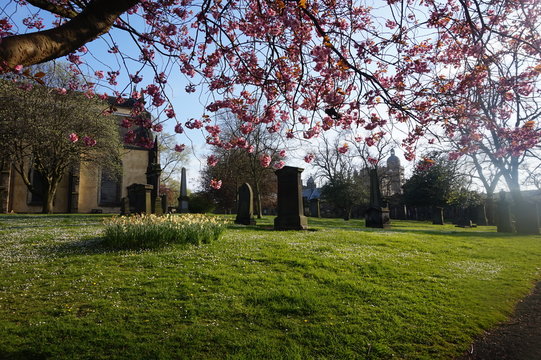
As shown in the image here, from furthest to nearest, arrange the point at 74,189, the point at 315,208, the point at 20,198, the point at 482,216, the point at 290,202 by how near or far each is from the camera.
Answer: the point at 315,208, the point at 482,216, the point at 74,189, the point at 20,198, the point at 290,202

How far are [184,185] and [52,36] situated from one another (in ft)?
79.3

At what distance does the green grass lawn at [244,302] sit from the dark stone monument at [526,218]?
12.0 metres

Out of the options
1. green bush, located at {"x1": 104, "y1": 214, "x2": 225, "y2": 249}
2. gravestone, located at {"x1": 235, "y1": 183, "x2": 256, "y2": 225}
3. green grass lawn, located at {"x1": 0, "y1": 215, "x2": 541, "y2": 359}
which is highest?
gravestone, located at {"x1": 235, "y1": 183, "x2": 256, "y2": 225}

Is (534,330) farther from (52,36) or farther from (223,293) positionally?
(52,36)

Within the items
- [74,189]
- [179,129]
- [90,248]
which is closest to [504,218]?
[179,129]

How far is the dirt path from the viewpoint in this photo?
3994mm

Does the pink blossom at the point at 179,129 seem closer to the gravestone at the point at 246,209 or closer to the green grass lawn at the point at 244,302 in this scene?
the green grass lawn at the point at 244,302

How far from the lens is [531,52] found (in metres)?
4.91

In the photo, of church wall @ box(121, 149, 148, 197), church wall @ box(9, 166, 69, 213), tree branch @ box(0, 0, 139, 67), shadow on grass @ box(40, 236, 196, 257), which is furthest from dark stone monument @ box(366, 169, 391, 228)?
church wall @ box(9, 166, 69, 213)

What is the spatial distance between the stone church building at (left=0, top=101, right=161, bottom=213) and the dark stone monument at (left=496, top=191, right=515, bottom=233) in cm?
2407

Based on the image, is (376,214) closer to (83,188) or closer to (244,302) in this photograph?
(244,302)

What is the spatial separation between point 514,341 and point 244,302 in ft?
13.0

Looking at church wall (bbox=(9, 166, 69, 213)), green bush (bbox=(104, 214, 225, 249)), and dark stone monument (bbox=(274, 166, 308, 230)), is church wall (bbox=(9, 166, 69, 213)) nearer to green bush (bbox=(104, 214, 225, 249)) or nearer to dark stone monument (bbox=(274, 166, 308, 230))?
green bush (bbox=(104, 214, 225, 249))

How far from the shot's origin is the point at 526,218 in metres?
18.4
